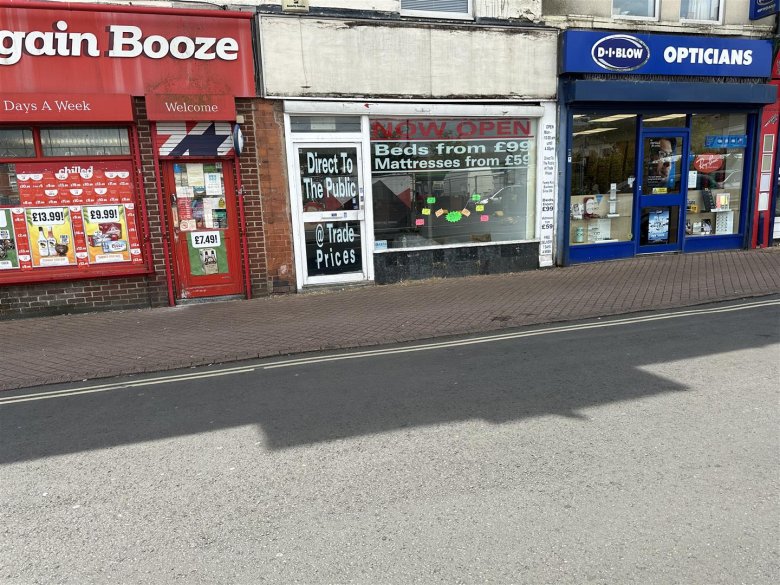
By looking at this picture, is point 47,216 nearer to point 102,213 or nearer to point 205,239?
point 102,213

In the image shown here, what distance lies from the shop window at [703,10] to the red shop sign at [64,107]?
11164 millimetres

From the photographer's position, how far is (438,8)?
1010 centimetres

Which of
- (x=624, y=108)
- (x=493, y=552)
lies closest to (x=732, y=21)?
(x=624, y=108)

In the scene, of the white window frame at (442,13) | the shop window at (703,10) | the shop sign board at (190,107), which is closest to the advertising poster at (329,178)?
the shop sign board at (190,107)

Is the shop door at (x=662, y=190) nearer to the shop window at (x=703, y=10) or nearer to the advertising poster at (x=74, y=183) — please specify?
the shop window at (x=703, y=10)

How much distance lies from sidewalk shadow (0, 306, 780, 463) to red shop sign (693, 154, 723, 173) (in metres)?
6.81

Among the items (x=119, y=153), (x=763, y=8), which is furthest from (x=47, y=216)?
(x=763, y=8)

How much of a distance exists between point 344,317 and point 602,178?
22.4 ft

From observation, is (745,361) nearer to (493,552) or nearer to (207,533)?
(493,552)

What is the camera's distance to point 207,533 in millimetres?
2957

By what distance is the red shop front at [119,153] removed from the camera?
26.6ft

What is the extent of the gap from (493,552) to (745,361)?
4044 millimetres

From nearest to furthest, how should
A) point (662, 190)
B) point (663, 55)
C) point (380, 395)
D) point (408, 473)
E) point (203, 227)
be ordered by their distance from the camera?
1. point (408, 473)
2. point (380, 395)
3. point (203, 227)
4. point (663, 55)
5. point (662, 190)

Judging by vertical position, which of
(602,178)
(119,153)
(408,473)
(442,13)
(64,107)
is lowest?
(408,473)
